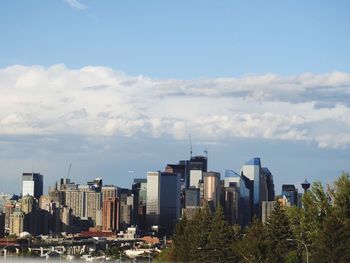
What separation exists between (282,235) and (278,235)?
1.61 ft

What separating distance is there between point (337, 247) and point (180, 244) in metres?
44.0

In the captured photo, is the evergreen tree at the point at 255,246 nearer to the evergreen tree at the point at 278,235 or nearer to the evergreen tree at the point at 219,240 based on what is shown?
the evergreen tree at the point at 278,235

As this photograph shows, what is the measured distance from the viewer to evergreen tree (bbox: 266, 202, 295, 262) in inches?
4171

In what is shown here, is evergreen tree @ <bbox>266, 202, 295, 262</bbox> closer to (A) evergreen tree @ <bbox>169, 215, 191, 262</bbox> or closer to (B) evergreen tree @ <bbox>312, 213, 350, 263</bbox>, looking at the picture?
(B) evergreen tree @ <bbox>312, 213, 350, 263</bbox>

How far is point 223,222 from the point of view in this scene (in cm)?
12031

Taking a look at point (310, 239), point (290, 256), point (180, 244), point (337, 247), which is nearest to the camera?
point (337, 247)

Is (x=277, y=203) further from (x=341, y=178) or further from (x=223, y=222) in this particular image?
(x=341, y=178)

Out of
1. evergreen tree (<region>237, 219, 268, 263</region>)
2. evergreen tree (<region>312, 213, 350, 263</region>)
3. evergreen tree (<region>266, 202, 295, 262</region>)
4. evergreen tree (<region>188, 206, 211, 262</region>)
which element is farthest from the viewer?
evergreen tree (<region>188, 206, 211, 262</region>)

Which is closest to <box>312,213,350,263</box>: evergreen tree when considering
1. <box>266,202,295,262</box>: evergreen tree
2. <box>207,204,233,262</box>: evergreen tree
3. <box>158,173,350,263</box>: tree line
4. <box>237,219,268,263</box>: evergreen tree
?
<box>158,173,350,263</box>: tree line

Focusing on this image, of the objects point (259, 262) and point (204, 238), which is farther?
point (204, 238)

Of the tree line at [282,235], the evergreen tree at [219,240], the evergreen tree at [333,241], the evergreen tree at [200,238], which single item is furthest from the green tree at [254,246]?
the evergreen tree at [333,241]

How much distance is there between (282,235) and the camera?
108 metres

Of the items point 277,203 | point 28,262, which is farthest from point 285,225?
point 28,262

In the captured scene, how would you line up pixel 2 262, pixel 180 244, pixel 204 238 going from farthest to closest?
1. pixel 180 244
2. pixel 204 238
3. pixel 2 262
